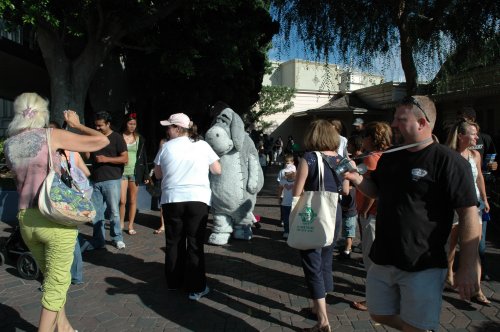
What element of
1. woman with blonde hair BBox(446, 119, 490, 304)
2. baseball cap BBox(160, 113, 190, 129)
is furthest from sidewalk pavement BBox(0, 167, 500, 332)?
baseball cap BBox(160, 113, 190, 129)

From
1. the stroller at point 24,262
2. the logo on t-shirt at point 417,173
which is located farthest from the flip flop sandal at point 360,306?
the stroller at point 24,262

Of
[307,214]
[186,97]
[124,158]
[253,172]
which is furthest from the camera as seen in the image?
[186,97]

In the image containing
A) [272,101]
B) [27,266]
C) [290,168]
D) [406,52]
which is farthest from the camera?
[272,101]

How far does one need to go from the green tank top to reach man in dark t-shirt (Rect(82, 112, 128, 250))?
2.12ft

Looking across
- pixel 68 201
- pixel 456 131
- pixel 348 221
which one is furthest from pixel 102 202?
pixel 456 131

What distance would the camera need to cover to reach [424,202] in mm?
2426

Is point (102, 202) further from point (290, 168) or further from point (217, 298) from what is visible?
point (290, 168)

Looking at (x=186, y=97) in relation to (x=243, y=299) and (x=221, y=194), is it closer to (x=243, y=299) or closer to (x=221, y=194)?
(x=221, y=194)

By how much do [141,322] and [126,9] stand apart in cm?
714

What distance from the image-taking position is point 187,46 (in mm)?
10422

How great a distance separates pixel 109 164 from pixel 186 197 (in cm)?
216

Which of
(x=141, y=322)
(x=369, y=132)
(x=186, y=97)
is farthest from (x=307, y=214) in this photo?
(x=186, y=97)

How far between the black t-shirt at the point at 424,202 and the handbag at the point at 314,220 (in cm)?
79

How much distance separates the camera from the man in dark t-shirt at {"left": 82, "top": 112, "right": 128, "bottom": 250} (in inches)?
232
